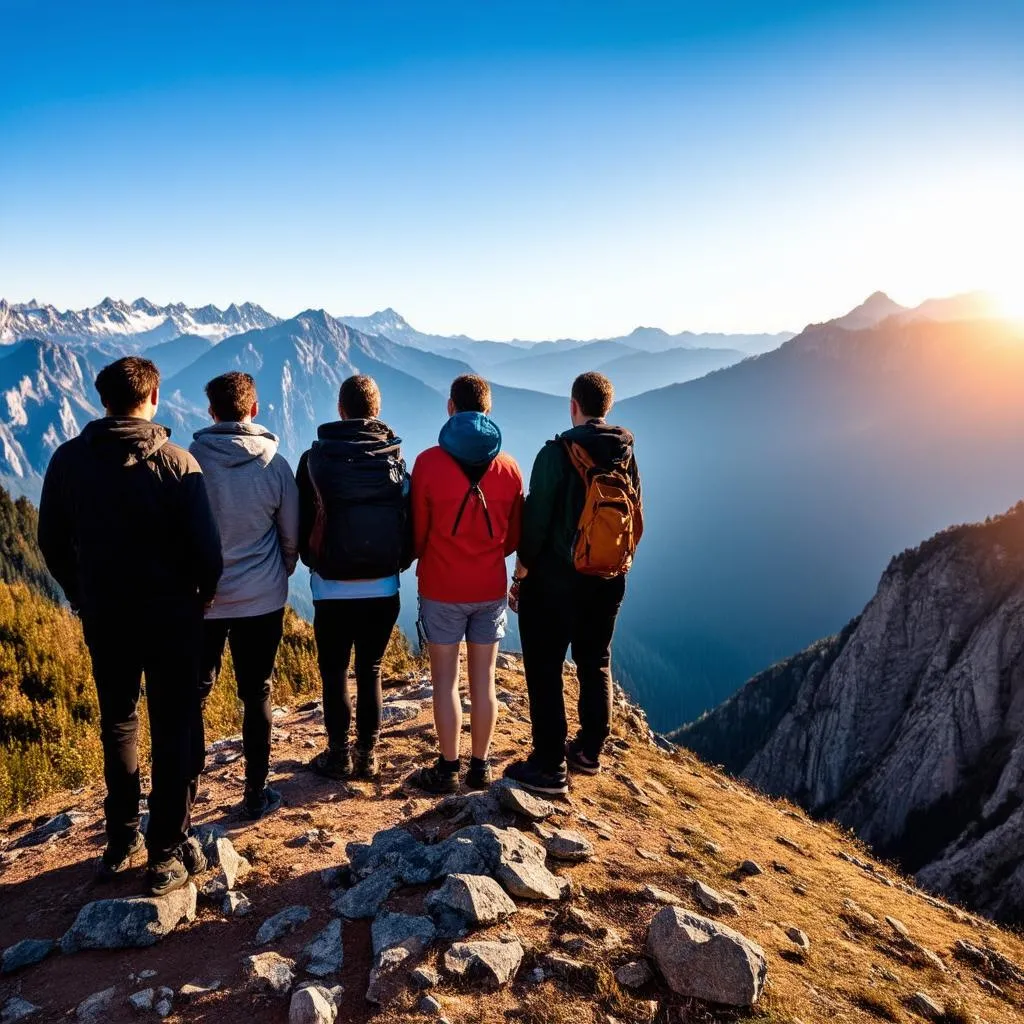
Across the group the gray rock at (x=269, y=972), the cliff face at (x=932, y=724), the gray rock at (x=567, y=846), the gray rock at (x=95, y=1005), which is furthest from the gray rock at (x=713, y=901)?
the cliff face at (x=932, y=724)

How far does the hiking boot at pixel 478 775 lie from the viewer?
20.6 ft

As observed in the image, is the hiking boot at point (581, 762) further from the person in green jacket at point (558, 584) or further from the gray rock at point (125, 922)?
the gray rock at point (125, 922)

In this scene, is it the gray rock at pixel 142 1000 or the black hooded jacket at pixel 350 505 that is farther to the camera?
the black hooded jacket at pixel 350 505

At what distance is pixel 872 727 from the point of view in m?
75.7

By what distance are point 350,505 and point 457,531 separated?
94 centimetres

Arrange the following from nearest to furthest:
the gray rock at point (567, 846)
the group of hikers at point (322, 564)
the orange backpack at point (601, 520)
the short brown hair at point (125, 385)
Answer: the short brown hair at point (125, 385)
the group of hikers at point (322, 564)
the gray rock at point (567, 846)
the orange backpack at point (601, 520)

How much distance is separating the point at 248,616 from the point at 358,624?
38.2 inches

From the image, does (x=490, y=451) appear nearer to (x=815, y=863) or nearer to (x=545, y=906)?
(x=545, y=906)

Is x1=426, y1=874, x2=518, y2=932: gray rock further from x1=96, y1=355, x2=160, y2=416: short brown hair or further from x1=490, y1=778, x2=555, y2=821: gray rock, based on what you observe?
x1=96, y1=355, x2=160, y2=416: short brown hair

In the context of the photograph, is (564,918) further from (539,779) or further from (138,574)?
(138,574)

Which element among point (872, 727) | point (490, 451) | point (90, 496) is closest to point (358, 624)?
point (490, 451)

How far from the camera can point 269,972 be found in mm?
3787

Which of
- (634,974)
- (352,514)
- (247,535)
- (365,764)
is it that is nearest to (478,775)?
(365,764)

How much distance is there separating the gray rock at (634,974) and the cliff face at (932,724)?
5011cm
